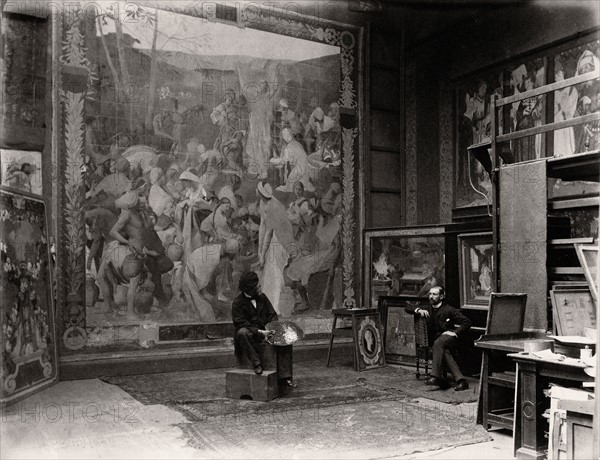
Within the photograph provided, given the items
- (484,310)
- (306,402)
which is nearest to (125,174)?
(306,402)

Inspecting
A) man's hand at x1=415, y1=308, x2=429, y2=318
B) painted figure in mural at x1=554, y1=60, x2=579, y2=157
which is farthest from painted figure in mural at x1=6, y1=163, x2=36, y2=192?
painted figure in mural at x1=554, y1=60, x2=579, y2=157

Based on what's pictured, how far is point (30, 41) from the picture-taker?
8164mm

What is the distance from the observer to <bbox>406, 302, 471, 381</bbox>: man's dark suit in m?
7.77

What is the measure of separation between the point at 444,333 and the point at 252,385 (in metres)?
2.49

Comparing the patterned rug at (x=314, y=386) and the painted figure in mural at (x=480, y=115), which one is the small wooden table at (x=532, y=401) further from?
the painted figure in mural at (x=480, y=115)

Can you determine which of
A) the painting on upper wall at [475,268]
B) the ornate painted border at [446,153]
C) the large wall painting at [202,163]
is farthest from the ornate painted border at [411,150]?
the painting on upper wall at [475,268]

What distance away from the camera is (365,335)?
9.23 meters

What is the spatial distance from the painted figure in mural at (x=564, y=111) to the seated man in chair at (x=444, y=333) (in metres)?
2.88

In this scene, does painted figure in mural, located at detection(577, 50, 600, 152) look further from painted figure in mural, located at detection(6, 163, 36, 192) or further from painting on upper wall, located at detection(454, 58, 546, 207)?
painted figure in mural, located at detection(6, 163, 36, 192)

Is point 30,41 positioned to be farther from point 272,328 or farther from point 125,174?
point 272,328

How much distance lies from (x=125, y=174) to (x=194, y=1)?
114 inches

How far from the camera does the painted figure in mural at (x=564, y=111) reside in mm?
9008

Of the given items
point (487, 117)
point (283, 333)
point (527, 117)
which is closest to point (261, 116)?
point (487, 117)

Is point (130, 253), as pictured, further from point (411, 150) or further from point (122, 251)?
point (411, 150)
